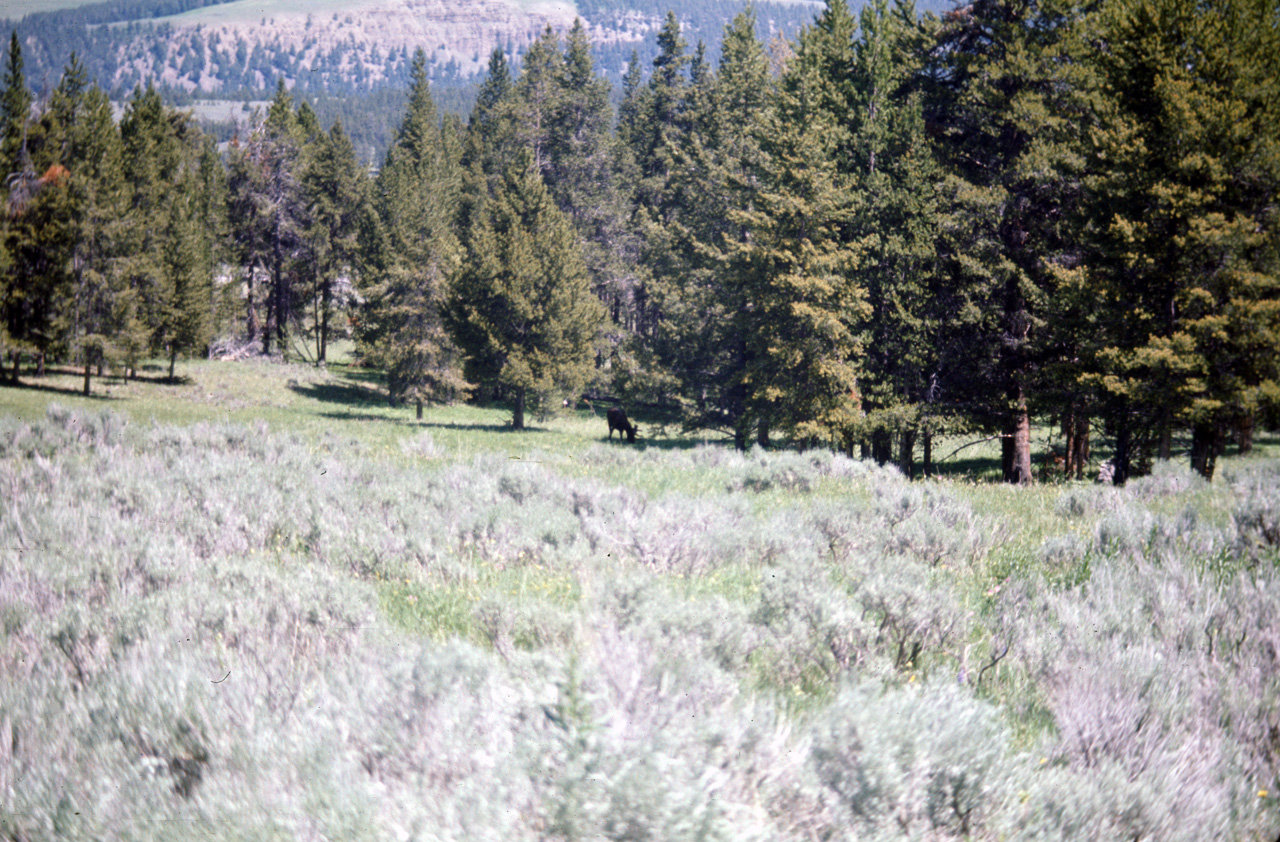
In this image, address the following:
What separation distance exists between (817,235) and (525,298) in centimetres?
1527

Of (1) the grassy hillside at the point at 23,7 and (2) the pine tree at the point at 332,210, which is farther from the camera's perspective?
(2) the pine tree at the point at 332,210

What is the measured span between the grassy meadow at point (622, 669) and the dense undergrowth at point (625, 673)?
0.02m

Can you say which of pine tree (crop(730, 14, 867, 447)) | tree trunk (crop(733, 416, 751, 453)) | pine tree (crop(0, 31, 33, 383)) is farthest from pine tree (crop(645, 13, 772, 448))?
pine tree (crop(0, 31, 33, 383))

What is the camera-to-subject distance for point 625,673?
327cm

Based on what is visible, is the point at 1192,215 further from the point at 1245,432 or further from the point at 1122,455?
the point at 1245,432

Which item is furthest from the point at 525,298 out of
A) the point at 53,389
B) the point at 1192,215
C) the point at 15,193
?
the point at 1192,215

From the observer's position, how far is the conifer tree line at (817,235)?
14.2 metres

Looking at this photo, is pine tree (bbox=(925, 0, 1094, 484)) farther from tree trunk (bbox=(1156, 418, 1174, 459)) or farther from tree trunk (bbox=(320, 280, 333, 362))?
tree trunk (bbox=(320, 280, 333, 362))

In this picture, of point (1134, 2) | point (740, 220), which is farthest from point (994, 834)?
point (740, 220)

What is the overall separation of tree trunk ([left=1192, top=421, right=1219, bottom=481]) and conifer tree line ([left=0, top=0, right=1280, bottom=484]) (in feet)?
0.39

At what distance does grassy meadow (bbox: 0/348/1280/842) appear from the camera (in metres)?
2.80

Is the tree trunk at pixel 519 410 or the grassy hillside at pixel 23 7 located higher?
the grassy hillside at pixel 23 7

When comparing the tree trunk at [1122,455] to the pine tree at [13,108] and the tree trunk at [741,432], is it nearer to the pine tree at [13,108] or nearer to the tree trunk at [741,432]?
the tree trunk at [741,432]

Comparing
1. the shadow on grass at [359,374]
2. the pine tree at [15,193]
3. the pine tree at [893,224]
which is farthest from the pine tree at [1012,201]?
the shadow on grass at [359,374]
